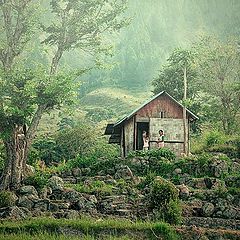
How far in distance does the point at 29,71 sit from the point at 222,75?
20.3m

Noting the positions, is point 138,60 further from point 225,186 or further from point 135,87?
point 225,186

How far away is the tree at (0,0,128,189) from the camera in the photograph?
72.6 ft

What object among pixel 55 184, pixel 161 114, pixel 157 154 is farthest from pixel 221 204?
pixel 161 114

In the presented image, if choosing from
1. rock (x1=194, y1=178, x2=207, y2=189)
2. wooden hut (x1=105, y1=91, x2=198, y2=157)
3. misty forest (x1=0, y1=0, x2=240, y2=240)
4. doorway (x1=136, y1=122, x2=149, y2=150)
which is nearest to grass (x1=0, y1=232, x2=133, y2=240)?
misty forest (x1=0, y1=0, x2=240, y2=240)

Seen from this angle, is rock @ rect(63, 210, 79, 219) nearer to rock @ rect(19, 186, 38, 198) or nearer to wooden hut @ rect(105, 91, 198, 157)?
rock @ rect(19, 186, 38, 198)

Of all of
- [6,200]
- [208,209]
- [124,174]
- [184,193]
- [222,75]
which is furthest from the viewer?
[222,75]

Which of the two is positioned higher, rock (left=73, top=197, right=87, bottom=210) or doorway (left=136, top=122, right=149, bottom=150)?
doorway (left=136, top=122, right=149, bottom=150)

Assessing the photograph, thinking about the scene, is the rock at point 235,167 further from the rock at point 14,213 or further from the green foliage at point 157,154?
the rock at point 14,213

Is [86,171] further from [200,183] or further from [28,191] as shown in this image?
[200,183]

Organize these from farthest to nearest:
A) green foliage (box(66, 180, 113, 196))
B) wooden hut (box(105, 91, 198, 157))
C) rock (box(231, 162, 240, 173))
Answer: wooden hut (box(105, 91, 198, 157)), rock (box(231, 162, 240, 173)), green foliage (box(66, 180, 113, 196))

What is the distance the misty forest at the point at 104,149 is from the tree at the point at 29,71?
54mm

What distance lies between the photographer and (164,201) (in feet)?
57.3

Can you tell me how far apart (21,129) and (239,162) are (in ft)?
39.0

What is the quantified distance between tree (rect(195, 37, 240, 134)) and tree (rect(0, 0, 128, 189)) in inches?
580
